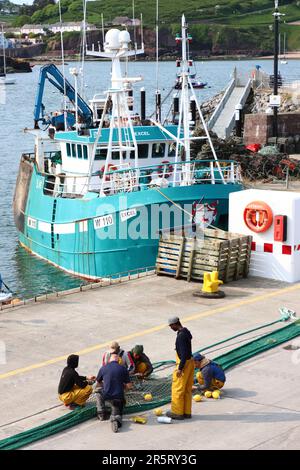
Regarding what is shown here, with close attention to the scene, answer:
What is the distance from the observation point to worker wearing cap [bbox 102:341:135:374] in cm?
1155

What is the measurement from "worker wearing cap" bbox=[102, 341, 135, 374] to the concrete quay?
79 cm

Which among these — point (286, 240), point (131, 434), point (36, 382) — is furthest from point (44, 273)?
point (131, 434)

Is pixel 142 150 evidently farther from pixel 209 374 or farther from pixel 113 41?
pixel 209 374

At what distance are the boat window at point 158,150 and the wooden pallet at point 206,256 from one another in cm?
857

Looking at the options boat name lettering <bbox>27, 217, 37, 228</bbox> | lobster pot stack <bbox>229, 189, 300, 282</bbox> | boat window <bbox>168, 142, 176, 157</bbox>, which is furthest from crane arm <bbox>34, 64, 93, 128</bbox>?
lobster pot stack <bbox>229, 189, 300, 282</bbox>

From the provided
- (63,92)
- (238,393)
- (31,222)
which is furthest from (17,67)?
(238,393)

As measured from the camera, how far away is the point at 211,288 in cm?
1738

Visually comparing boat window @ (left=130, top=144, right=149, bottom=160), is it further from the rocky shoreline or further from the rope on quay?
the rocky shoreline

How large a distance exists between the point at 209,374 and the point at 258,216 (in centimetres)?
Answer: 702

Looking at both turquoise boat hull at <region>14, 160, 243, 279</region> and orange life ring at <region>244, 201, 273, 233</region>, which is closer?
orange life ring at <region>244, 201, 273, 233</region>

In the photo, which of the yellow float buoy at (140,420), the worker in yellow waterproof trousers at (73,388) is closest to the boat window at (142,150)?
the worker in yellow waterproof trousers at (73,388)

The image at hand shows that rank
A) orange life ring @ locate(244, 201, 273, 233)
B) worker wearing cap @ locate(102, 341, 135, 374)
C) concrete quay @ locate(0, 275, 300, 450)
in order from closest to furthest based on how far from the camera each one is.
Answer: concrete quay @ locate(0, 275, 300, 450) → worker wearing cap @ locate(102, 341, 135, 374) → orange life ring @ locate(244, 201, 273, 233)

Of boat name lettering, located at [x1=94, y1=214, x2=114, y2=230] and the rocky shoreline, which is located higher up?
the rocky shoreline

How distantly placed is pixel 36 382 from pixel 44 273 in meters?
15.4
